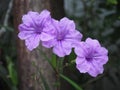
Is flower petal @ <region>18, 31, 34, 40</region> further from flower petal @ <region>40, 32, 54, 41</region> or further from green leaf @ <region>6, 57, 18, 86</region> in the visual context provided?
green leaf @ <region>6, 57, 18, 86</region>

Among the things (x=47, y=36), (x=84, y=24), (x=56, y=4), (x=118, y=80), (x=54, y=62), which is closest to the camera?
(x=47, y=36)

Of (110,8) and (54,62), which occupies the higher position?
(54,62)

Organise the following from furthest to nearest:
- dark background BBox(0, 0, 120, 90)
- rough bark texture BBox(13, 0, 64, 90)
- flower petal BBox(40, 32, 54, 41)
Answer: dark background BBox(0, 0, 120, 90), rough bark texture BBox(13, 0, 64, 90), flower petal BBox(40, 32, 54, 41)

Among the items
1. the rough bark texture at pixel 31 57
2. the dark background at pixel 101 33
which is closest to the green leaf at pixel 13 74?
the rough bark texture at pixel 31 57

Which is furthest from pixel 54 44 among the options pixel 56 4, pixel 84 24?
pixel 84 24

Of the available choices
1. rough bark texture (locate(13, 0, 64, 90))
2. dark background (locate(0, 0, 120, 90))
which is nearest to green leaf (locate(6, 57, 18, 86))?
rough bark texture (locate(13, 0, 64, 90))

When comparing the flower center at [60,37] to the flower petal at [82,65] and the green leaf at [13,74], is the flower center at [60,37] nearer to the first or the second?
the flower petal at [82,65]

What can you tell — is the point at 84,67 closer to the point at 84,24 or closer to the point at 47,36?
the point at 47,36
